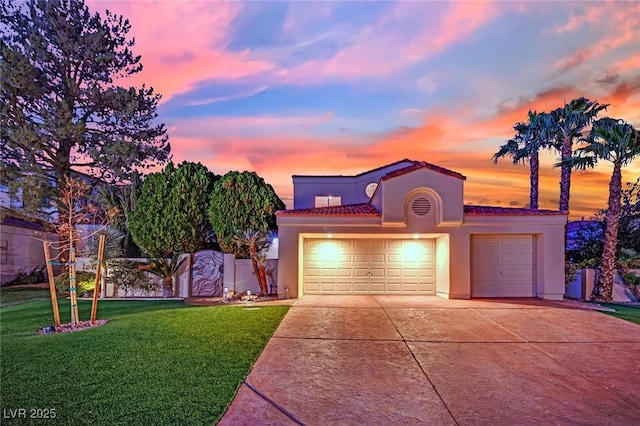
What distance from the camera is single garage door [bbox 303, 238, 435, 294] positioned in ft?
44.5

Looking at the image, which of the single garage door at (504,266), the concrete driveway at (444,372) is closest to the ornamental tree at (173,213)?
the concrete driveway at (444,372)

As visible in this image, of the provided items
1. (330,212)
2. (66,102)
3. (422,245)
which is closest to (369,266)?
(422,245)

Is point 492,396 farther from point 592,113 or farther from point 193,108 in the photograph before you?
point 592,113

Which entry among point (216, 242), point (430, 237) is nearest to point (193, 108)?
point (216, 242)

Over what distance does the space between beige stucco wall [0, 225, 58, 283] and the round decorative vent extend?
1731 centimetres

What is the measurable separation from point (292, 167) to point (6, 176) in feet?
46.0

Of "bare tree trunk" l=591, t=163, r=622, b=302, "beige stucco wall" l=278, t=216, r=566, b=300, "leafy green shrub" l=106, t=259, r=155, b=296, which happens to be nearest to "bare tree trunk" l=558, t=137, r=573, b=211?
"bare tree trunk" l=591, t=163, r=622, b=302

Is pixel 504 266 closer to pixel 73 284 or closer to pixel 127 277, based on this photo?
pixel 73 284

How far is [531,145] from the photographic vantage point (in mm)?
19609

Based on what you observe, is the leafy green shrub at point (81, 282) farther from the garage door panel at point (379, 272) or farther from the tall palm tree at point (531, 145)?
the tall palm tree at point (531, 145)

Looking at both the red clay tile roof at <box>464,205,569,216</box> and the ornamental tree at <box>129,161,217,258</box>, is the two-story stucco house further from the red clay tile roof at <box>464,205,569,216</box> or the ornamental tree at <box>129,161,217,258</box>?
the ornamental tree at <box>129,161,217,258</box>

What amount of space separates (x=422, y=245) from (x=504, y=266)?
10.4ft

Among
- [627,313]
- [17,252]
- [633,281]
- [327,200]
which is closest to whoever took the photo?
[627,313]

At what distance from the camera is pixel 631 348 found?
22.6ft
